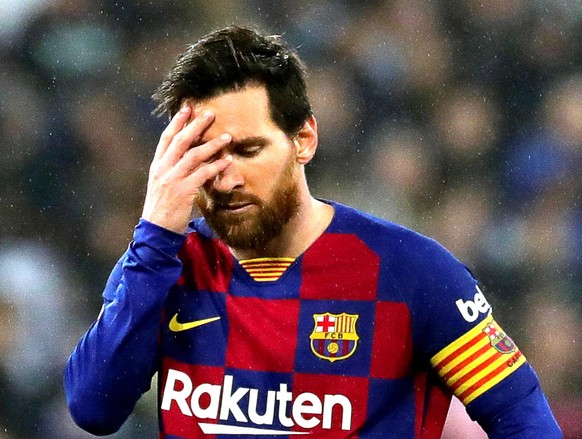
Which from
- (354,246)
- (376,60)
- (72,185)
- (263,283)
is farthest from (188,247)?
(376,60)

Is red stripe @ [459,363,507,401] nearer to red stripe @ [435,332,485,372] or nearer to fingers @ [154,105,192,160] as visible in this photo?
red stripe @ [435,332,485,372]

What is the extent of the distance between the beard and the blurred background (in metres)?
2.09

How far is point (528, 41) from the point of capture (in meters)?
4.84

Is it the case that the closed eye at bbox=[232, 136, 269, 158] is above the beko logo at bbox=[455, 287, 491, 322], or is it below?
above

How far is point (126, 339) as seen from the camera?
224cm

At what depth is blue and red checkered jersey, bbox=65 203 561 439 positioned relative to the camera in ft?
7.36

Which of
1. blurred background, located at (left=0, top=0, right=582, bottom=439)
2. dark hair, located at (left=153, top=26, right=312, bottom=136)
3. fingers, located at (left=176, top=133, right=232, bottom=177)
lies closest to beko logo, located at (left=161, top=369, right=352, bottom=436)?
fingers, located at (left=176, top=133, right=232, bottom=177)

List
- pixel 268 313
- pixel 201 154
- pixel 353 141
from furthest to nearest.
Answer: pixel 353 141
pixel 268 313
pixel 201 154

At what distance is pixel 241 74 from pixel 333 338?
567 millimetres

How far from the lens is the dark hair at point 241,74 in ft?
7.52

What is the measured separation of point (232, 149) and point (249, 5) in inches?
106

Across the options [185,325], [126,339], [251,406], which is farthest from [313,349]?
[126,339]

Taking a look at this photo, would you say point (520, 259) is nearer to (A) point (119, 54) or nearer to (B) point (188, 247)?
(A) point (119, 54)

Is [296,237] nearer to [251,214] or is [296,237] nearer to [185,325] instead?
[251,214]
